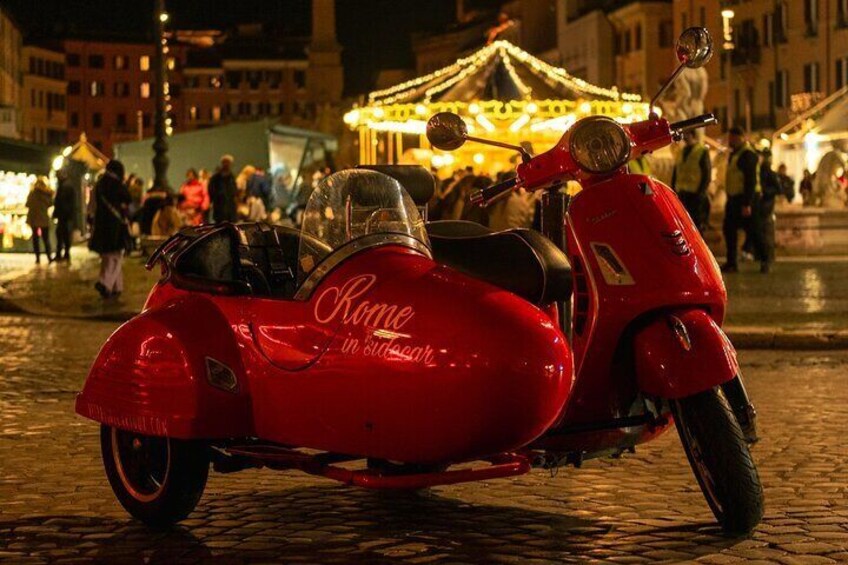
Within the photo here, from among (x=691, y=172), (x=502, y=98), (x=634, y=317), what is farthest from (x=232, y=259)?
(x=502, y=98)

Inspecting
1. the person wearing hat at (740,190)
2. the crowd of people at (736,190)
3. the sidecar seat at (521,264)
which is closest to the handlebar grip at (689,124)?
the sidecar seat at (521,264)

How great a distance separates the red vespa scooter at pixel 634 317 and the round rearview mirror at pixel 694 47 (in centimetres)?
36

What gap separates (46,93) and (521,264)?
171779mm

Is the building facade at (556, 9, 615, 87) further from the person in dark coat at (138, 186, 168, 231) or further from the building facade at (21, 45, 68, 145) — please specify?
the person in dark coat at (138, 186, 168, 231)

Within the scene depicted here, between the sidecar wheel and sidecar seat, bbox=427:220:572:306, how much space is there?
1.18m

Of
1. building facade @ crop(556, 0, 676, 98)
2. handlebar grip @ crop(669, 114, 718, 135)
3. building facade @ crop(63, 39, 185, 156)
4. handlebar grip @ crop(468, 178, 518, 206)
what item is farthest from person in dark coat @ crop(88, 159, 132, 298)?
building facade @ crop(63, 39, 185, 156)

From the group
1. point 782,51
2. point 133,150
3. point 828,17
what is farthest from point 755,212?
point 782,51

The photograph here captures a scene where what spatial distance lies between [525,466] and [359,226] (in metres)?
0.98

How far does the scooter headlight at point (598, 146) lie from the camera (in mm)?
6910

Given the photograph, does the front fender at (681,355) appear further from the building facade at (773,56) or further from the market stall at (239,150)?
the building facade at (773,56)

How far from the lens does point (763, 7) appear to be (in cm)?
8806

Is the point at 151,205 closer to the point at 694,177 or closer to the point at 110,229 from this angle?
the point at 110,229

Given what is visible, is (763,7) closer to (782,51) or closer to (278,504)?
(782,51)

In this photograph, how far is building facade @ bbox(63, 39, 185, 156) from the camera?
192 m
